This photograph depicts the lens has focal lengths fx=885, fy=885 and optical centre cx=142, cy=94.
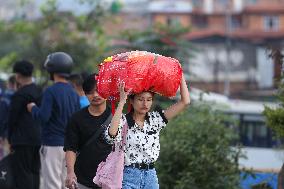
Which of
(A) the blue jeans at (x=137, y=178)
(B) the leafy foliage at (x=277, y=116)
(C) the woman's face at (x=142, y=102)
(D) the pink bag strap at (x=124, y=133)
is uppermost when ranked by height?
(C) the woman's face at (x=142, y=102)

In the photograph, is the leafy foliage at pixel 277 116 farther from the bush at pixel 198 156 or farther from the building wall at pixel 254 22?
the building wall at pixel 254 22

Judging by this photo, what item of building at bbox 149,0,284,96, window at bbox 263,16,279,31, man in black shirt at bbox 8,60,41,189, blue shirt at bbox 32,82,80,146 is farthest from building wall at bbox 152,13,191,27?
blue shirt at bbox 32,82,80,146

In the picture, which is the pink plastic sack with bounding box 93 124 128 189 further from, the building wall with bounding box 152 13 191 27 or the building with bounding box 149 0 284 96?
the building wall with bounding box 152 13 191 27

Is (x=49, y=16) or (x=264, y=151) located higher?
(x=49, y=16)

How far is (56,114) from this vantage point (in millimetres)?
8852

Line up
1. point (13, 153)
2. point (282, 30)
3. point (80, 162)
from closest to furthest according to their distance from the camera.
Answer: point (80, 162), point (13, 153), point (282, 30)

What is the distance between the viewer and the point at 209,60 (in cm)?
5866

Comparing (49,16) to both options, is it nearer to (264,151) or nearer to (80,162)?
(264,151)

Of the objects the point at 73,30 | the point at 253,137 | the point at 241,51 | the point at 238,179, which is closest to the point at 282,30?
the point at 241,51

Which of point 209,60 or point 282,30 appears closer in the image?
point 209,60

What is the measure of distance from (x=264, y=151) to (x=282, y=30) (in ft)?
168

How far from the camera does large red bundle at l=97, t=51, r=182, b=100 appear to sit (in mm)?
6398

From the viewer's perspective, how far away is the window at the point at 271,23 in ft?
235

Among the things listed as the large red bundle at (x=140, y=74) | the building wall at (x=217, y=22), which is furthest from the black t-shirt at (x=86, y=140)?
the building wall at (x=217, y=22)
